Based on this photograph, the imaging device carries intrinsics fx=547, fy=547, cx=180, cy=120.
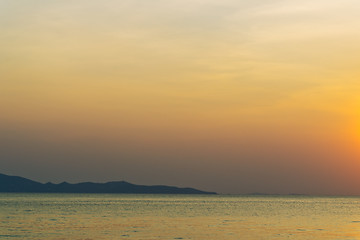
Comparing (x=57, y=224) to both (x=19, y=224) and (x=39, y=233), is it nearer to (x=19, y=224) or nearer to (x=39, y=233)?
(x=19, y=224)

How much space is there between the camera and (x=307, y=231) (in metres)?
69.7

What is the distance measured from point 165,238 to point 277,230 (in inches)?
752

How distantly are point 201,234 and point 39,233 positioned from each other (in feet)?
61.4

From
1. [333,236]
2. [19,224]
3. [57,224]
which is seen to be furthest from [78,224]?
[333,236]

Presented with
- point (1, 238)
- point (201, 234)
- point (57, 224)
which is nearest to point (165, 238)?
point (201, 234)

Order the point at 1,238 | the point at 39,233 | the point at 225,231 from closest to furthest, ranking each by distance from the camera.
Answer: the point at 1,238 → the point at 39,233 → the point at 225,231

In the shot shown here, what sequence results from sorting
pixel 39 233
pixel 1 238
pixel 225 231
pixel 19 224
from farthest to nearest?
1. pixel 19 224
2. pixel 225 231
3. pixel 39 233
4. pixel 1 238

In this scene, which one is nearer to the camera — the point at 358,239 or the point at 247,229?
the point at 358,239

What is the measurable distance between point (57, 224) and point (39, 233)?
1308cm

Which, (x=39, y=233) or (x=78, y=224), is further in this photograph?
(x=78, y=224)

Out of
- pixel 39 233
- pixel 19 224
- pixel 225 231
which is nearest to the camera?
pixel 39 233

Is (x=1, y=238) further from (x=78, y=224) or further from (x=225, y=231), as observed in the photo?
(x=225, y=231)

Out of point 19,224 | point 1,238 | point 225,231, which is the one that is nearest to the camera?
point 1,238

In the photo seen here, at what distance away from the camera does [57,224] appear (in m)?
75.9
